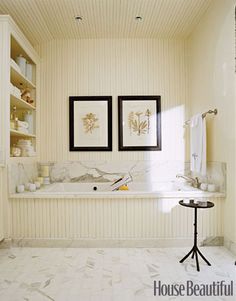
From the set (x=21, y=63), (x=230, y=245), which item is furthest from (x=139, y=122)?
(x=230, y=245)

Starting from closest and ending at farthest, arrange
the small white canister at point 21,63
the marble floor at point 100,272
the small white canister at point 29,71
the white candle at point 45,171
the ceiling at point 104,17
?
1. the marble floor at point 100,272
2. the ceiling at point 104,17
3. the small white canister at point 21,63
4. the small white canister at point 29,71
5. the white candle at point 45,171

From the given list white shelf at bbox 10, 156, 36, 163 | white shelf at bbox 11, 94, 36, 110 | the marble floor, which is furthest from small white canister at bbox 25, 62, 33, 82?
the marble floor

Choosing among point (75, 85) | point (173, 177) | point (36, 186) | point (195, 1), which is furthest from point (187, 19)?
point (36, 186)

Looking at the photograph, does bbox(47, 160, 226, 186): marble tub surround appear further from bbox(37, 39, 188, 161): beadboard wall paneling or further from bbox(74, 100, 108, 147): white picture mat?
bbox(74, 100, 108, 147): white picture mat

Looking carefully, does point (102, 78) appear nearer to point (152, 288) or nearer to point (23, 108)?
point (23, 108)

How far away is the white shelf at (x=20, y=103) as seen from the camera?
2.89 m

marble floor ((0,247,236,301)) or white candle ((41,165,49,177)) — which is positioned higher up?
white candle ((41,165,49,177))

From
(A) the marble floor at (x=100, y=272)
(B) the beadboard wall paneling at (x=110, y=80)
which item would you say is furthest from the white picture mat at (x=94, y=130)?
(A) the marble floor at (x=100, y=272)

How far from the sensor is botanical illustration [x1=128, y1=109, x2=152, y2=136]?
3527 millimetres

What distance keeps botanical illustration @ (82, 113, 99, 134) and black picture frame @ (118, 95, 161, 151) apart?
34 centimetres

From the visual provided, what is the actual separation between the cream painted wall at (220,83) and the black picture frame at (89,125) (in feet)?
4.21

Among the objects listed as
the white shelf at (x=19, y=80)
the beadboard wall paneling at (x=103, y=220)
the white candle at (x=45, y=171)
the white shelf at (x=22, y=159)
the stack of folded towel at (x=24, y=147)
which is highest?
the white shelf at (x=19, y=80)

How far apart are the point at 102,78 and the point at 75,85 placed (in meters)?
0.40

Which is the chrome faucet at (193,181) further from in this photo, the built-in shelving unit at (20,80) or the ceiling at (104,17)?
the built-in shelving unit at (20,80)
